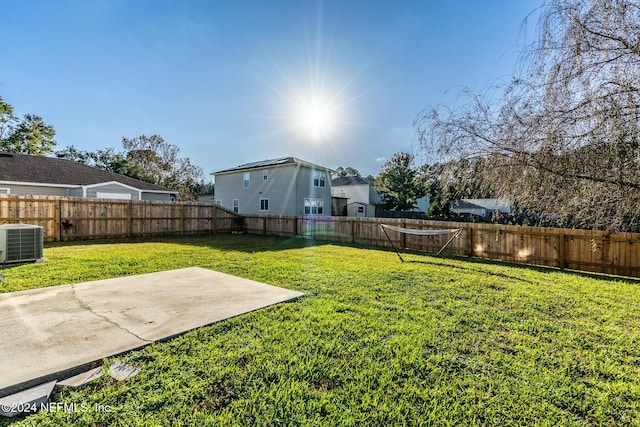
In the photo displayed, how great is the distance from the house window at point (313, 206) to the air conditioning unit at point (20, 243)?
15235mm

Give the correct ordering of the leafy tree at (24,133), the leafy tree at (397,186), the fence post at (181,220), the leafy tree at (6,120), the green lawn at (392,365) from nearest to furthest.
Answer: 1. the green lawn at (392,365)
2. the fence post at (181,220)
3. the leafy tree at (6,120)
4. the leafy tree at (24,133)
5. the leafy tree at (397,186)

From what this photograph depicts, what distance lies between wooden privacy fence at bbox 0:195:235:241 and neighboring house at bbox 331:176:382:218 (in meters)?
17.9

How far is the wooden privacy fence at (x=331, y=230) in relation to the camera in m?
6.54

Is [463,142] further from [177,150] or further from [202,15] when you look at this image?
[177,150]

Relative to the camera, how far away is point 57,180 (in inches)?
589

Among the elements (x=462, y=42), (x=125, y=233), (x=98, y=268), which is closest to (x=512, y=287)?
(x=462, y=42)

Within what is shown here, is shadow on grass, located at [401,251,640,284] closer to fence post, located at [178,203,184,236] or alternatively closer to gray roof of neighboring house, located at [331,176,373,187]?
fence post, located at [178,203,184,236]

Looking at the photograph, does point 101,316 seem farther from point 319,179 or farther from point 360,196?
point 360,196

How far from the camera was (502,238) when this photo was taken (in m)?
7.89

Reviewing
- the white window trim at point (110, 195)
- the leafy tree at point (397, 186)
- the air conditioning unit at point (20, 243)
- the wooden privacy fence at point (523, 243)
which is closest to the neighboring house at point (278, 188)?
the white window trim at point (110, 195)

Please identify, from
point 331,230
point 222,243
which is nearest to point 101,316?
→ point 222,243

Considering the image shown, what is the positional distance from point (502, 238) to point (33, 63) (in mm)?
16520

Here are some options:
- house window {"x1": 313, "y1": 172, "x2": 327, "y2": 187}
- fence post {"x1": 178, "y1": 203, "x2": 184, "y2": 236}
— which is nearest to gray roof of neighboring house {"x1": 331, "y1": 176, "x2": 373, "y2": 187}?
house window {"x1": 313, "y1": 172, "x2": 327, "y2": 187}

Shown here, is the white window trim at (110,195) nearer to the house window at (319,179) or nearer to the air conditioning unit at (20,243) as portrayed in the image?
the air conditioning unit at (20,243)
